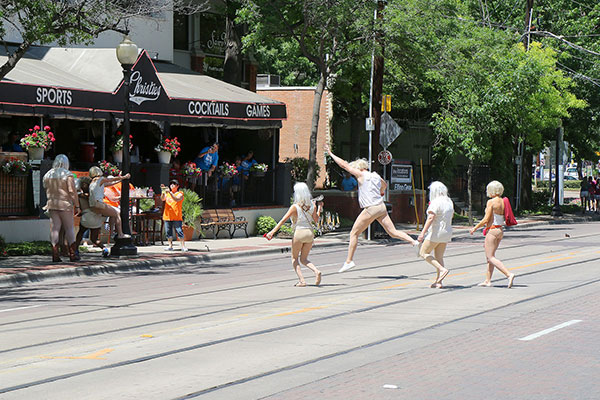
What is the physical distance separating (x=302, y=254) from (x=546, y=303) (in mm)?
4012

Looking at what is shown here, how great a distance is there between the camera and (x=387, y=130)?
2902 cm

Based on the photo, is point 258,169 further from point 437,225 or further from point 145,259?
point 437,225

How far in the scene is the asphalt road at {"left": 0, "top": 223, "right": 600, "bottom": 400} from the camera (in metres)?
7.73

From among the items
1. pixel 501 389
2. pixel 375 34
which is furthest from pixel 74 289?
pixel 375 34

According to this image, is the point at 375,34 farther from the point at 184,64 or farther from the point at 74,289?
the point at 74,289

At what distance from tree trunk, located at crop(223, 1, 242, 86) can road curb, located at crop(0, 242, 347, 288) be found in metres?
10.4

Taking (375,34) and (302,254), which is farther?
(375,34)

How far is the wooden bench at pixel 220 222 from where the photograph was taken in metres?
25.6

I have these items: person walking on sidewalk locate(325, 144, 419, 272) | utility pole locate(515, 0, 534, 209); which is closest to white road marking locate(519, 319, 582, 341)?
person walking on sidewalk locate(325, 144, 419, 272)

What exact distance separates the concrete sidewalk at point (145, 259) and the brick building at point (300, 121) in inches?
433

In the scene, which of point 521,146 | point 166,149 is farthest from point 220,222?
point 521,146

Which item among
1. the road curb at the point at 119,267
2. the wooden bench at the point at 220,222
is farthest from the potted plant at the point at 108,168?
the road curb at the point at 119,267

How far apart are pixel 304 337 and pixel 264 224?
57.1 ft

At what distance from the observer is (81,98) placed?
880 inches
